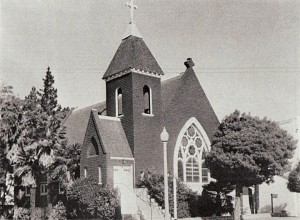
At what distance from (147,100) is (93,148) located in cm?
770

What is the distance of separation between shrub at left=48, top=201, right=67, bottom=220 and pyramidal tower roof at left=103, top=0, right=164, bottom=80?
12.1m

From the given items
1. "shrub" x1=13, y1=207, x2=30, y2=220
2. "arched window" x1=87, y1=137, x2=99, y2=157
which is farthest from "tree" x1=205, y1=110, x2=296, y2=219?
"shrub" x1=13, y1=207, x2=30, y2=220

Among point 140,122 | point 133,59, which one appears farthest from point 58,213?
point 133,59

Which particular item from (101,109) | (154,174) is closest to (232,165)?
(154,174)

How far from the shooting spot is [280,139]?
1315 inches

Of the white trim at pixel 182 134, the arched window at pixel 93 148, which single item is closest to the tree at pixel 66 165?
the arched window at pixel 93 148

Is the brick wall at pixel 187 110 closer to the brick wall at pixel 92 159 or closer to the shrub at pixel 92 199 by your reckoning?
the brick wall at pixel 92 159

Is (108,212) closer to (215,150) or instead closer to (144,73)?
(215,150)

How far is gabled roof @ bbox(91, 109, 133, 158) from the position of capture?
38.2 metres

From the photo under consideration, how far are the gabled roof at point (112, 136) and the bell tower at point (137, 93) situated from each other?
1.67 ft

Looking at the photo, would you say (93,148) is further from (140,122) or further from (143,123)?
(143,123)

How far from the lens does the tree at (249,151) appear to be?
32281mm

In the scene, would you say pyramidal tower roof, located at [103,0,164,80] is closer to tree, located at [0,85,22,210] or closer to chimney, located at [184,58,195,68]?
chimney, located at [184,58,195,68]

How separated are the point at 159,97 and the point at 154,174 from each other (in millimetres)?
7629
